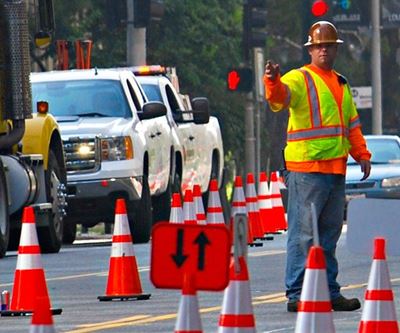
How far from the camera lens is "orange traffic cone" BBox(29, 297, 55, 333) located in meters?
8.47

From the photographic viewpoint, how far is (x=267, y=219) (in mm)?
25609

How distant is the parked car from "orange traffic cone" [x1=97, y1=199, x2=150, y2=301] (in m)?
13.2

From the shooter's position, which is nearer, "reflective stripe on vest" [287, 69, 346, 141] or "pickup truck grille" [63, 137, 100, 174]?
"reflective stripe on vest" [287, 69, 346, 141]

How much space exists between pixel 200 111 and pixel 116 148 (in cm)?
270

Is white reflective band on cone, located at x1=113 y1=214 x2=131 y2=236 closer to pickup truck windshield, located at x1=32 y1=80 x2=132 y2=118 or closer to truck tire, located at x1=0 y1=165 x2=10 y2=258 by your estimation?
truck tire, located at x1=0 y1=165 x2=10 y2=258

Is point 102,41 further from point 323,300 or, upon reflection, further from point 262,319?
point 323,300

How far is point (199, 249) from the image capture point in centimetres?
912

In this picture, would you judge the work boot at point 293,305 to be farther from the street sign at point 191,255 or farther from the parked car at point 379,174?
the parked car at point 379,174

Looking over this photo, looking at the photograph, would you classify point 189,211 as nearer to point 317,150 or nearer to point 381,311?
point 317,150

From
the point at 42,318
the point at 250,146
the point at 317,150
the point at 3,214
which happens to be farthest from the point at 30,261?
the point at 250,146

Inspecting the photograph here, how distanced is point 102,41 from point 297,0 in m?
9.57

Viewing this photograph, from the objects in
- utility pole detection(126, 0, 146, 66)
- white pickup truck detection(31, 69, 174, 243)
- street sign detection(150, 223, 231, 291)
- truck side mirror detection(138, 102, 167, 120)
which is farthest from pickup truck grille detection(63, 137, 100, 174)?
street sign detection(150, 223, 231, 291)

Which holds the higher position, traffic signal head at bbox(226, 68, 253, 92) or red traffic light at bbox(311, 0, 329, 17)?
red traffic light at bbox(311, 0, 329, 17)

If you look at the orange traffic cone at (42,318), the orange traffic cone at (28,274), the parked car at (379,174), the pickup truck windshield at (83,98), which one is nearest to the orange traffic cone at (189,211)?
the pickup truck windshield at (83,98)
